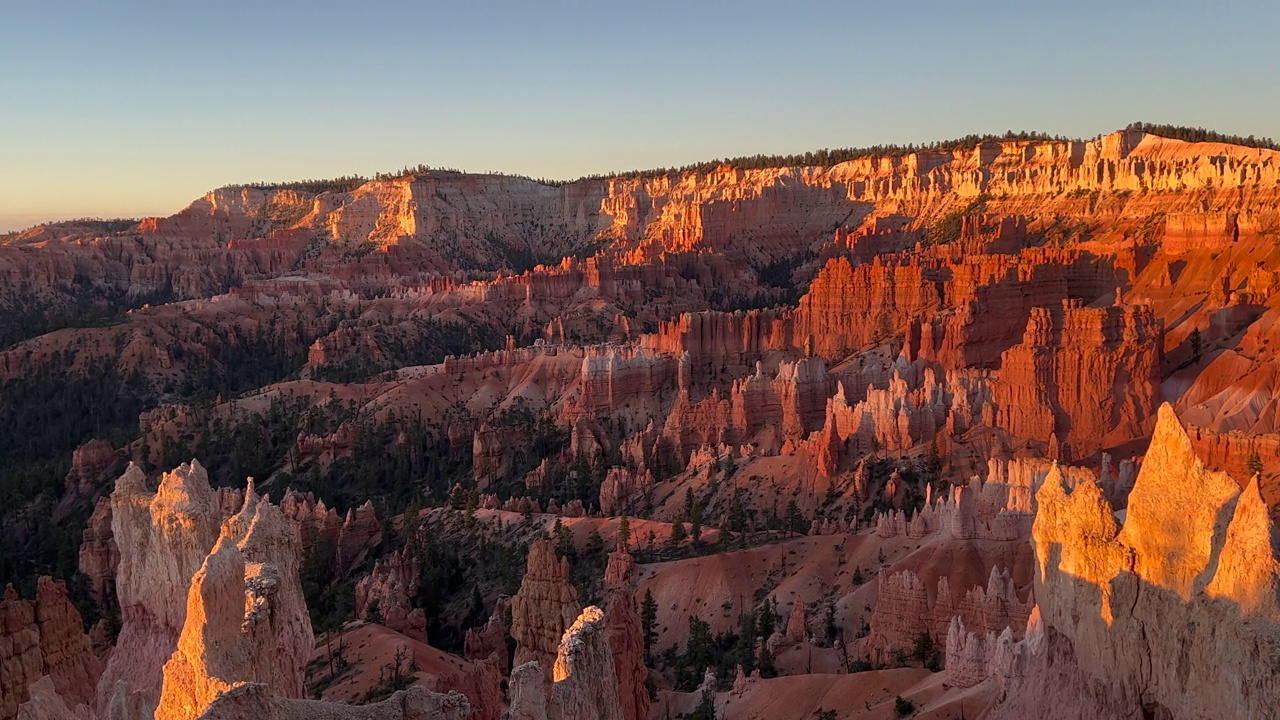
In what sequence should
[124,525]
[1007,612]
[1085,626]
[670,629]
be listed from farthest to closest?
[670,629], [1007,612], [124,525], [1085,626]

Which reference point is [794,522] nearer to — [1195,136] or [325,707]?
Answer: [325,707]

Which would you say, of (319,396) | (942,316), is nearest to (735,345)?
(942,316)

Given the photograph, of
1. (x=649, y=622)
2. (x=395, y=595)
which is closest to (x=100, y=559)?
(x=395, y=595)

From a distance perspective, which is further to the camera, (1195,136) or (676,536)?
(1195,136)

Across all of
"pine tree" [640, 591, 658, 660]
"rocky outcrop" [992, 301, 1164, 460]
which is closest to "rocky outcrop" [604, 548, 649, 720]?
"pine tree" [640, 591, 658, 660]

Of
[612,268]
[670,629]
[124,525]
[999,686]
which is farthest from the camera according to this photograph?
[612,268]

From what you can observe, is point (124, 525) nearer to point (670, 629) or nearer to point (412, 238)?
point (670, 629)

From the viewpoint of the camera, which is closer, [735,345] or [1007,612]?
[1007,612]

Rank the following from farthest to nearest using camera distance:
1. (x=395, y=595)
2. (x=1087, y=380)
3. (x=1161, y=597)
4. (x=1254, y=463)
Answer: (x=1087, y=380) → (x=1254, y=463) → (x=395, y=595) → (x=1161, y=597)
